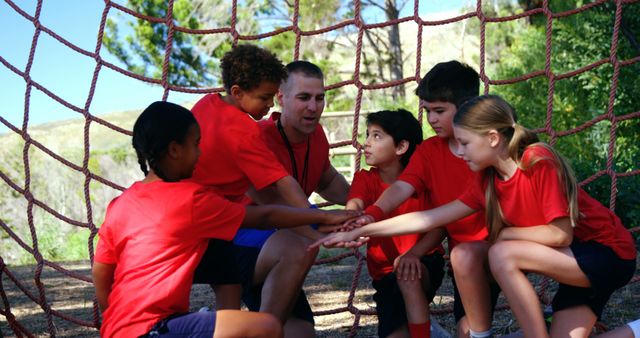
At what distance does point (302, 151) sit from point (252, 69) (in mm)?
447

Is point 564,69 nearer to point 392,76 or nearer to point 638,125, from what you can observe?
point 638,125

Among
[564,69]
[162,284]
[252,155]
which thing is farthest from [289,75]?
[564,69]

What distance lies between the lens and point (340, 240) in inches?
112

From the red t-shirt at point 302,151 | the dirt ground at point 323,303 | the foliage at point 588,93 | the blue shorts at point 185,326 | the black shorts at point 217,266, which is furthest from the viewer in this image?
the foliage at point 588,93

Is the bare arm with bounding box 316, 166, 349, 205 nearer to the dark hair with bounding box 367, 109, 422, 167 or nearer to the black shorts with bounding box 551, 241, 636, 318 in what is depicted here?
the dark hair with bounding box 367, 109, 422, 167

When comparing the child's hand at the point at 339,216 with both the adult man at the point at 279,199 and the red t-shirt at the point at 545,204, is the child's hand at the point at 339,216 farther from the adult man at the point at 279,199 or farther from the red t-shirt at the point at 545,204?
the red t-shirt at the point at 545,204

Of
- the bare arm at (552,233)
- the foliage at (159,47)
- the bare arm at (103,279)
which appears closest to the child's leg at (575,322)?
the bare arm at (552,233)

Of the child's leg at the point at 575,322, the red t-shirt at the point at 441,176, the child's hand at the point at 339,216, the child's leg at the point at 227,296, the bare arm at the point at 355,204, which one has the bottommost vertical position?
the child's leg at the point at 575,322

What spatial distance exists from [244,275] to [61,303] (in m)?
2.22

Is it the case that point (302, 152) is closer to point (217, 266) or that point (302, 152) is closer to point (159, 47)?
point (217, 266)

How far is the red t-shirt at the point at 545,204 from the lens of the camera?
2609mm

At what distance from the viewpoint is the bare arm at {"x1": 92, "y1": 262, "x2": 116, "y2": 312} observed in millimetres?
2486

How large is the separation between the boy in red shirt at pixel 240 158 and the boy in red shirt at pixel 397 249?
32cm

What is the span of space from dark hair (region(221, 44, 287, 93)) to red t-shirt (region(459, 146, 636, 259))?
0.79 meters
